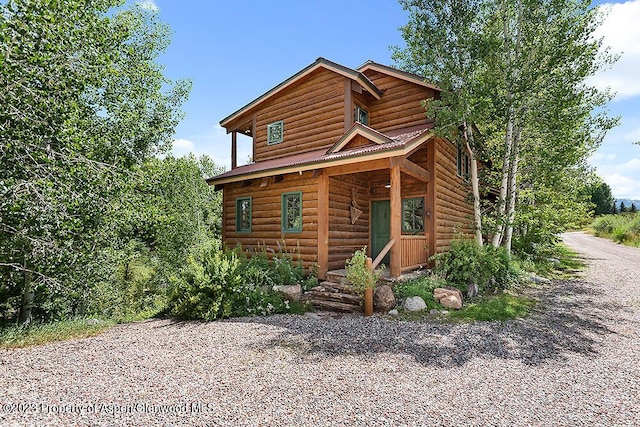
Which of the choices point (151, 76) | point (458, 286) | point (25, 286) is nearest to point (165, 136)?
point (151, 76)

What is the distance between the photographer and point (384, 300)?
7.41m

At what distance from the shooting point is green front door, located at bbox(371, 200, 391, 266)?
448 inches

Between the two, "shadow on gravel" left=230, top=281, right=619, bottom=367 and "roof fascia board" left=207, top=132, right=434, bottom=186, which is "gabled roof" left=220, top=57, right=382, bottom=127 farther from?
"shadow on gravel" left=230, top=281, right=619, bottom=367

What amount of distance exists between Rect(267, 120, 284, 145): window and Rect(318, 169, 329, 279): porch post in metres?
4.89

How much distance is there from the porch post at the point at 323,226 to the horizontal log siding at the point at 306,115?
9.57 feet

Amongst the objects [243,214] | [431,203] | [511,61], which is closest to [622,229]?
[511,61]

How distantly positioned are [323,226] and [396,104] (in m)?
5.55

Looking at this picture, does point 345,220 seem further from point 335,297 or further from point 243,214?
point 243,214

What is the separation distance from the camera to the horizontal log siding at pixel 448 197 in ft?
33.3

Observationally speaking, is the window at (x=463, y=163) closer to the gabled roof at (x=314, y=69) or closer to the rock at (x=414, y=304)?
the gabled roof at (x=314, y=69)

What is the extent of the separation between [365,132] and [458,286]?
4741mm

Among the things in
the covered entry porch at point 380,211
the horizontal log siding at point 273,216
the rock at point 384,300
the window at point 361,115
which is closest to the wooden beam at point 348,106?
the window at point 361,115

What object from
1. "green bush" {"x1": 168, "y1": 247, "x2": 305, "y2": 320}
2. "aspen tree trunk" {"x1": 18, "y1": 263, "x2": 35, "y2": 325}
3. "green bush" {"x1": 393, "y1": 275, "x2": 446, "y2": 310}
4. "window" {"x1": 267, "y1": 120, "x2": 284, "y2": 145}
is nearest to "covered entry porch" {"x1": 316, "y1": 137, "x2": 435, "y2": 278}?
"green bush" {"x1": 393, "y1": 275, "x2": 446, "y2": 310}

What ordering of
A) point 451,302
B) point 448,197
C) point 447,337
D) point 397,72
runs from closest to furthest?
point 447,337, point 451,302, point 448,197, point 397,72
